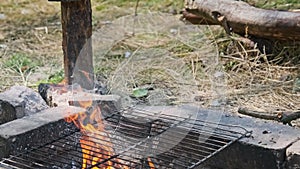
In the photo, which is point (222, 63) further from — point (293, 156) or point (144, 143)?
point (293, 156)

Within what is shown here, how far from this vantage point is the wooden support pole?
3.40 meters

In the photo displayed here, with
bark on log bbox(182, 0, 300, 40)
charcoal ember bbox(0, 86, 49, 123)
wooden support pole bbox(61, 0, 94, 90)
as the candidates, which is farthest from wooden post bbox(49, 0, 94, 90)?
bark on log bbox(182, 0, 300, 40)

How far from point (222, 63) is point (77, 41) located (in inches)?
63.2

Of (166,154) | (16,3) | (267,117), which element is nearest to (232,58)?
(267,117)

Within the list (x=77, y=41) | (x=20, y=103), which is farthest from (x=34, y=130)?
(x=77, y=41)

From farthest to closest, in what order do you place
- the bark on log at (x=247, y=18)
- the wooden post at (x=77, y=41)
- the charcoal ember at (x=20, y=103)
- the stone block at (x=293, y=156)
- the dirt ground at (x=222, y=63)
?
the bark on log at (x=247, y=18) → the dirt ground at (x=222, y=63) → the wooden post at (x=77, y=41) → the charcoal ember at (x=20, y=103) → the stone block at (x=293, y=156)

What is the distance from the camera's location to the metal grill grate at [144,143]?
97.9 inches

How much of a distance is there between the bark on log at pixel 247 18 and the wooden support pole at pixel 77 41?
60.3 inches

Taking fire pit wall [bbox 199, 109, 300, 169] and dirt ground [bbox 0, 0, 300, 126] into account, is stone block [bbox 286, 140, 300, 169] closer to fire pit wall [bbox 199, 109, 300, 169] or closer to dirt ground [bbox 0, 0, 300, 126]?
fire pit wall [bbox 199, 109, 300, 169]

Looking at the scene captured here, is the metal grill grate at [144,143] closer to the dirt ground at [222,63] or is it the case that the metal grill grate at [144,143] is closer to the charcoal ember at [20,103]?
the charcoal ember at [20,103]

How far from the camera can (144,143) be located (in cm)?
263

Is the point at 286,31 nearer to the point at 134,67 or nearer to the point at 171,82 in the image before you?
the point at 171,82

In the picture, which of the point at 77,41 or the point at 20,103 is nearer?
the point at 20,103

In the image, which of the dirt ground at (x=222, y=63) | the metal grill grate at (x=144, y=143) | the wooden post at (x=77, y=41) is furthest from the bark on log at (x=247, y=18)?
the metal grill grate at (x=144, y=143)
